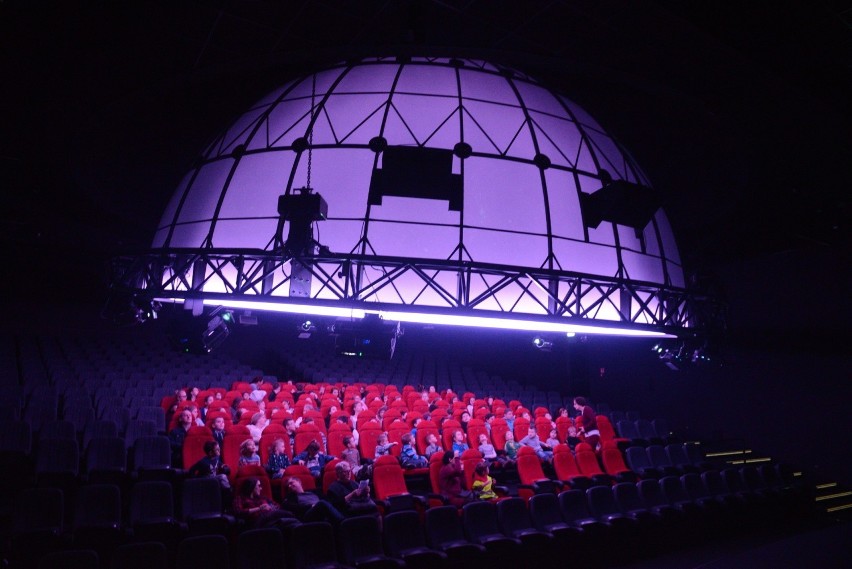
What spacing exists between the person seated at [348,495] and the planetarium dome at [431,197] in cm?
198

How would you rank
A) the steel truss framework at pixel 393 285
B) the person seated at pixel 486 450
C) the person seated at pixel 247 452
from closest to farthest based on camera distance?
1. the steel truss framework at pixel 393 285
2. the person seated at pixel 247 452
3. the person seated at pixel 486 450

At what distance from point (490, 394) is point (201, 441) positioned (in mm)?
8136

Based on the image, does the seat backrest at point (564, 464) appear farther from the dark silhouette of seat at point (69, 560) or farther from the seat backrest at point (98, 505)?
the dark silhouette of seat at point (69, 560)

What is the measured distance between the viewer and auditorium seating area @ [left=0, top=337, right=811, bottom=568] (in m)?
4.43

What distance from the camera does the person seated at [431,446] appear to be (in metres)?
8.01

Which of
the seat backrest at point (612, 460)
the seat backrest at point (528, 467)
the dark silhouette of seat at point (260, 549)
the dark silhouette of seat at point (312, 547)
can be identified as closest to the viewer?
the dark silhouette of seat at point (260, 549)

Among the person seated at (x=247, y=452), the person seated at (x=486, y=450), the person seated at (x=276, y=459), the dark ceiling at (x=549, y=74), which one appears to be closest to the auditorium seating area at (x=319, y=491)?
the person seated at (x=486, y=450)

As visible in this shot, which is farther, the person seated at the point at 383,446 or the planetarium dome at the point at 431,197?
the person seated at the point at 383,446

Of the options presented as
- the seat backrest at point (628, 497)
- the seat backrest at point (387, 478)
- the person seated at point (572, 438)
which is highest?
the person seated at point (572, 438)

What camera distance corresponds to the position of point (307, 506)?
534 cm

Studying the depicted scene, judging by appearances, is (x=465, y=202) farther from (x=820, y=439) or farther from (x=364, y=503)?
(x=820, y=439)

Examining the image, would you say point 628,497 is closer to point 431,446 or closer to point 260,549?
point 431,446

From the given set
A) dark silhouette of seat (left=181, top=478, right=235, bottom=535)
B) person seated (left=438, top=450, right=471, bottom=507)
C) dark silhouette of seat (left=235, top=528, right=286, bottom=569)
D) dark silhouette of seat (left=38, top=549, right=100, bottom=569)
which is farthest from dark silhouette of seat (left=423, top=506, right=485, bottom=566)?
dark silhouette of seat (left=38, top=549, right=100, bottom=569)

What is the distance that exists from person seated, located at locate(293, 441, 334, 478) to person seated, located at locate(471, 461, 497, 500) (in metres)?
2.03
